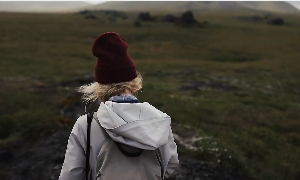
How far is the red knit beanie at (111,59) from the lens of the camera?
3.11 meters

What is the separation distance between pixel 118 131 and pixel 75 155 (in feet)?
1.86

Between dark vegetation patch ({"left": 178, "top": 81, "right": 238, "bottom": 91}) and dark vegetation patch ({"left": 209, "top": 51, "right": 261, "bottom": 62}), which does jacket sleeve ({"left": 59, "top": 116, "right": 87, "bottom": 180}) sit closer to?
dark vegetation patch ({"left": 178, "top": 81, "right": 238, "bottom": 91})

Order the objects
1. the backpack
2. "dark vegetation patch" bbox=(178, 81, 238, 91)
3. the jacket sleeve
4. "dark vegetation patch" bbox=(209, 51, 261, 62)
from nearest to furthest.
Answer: the backpack
the jacket sleeve
"dark vegetation patch" bbox=(178, 81, 238, 91)
"dark vegetation patch" bbox=(209, 51, 261, 62)

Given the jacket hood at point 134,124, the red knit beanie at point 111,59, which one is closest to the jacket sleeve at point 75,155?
the jacket hood at point 134,124

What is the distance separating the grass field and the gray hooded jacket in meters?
7.25

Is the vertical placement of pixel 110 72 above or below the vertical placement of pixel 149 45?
above

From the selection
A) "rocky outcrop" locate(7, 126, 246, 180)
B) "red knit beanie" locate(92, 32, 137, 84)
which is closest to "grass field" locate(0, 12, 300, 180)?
"rocky outcrop" locate(7, 126, 246, 180)

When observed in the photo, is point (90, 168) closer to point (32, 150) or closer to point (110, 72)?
point (110, 72)

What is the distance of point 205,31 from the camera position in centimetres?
6406

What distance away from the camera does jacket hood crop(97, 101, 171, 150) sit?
2725 millimetres

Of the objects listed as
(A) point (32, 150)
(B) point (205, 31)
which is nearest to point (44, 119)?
(A) point (32, 150)

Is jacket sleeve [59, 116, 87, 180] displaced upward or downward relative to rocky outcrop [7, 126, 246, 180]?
upward

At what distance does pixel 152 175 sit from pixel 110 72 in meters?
1.14

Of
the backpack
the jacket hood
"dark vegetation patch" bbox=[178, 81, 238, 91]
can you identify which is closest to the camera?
the jacket hood
